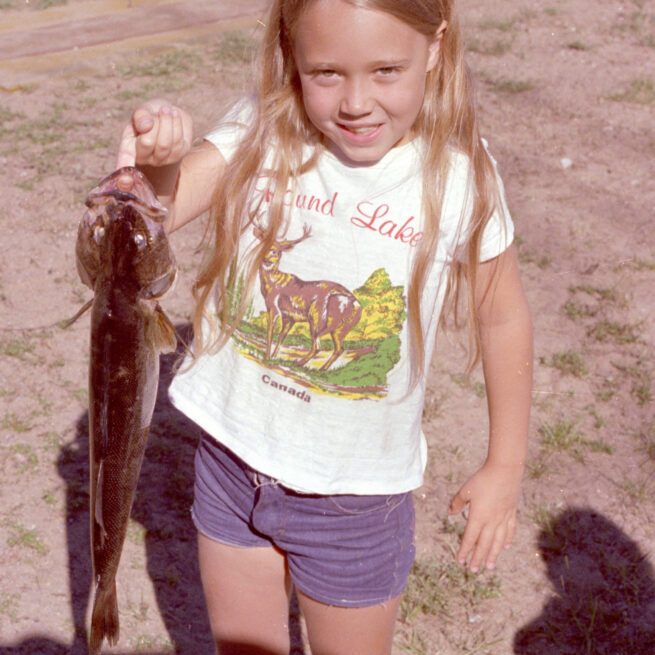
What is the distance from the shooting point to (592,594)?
11.7 ft

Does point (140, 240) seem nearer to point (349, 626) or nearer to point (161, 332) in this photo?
point (161, 332)

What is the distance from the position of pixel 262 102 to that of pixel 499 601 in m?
2.18

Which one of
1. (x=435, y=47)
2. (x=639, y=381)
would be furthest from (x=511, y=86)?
(x=435, y=47)

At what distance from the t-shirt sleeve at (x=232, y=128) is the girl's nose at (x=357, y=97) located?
16.3 inches

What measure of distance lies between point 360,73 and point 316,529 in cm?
112

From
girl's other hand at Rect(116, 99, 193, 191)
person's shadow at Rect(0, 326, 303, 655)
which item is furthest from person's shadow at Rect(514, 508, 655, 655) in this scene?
girl's other hand at Rect(116, 99, 193, 191)

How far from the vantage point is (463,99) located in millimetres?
2311

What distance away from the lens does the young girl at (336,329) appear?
89.4 inches

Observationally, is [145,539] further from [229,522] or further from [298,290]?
[298,290]

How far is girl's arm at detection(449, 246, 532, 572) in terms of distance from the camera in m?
2.42

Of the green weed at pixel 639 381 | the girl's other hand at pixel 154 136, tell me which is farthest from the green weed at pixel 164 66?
the girl's other hand at pixel 154 136

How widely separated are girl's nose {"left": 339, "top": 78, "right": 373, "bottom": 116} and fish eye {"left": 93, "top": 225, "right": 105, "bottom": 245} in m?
0.67

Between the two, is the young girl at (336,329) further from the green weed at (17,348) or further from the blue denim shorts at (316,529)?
the green weed at (17,348)

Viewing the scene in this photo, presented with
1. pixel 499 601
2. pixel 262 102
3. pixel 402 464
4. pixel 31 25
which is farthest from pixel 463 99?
pixel 31 25
